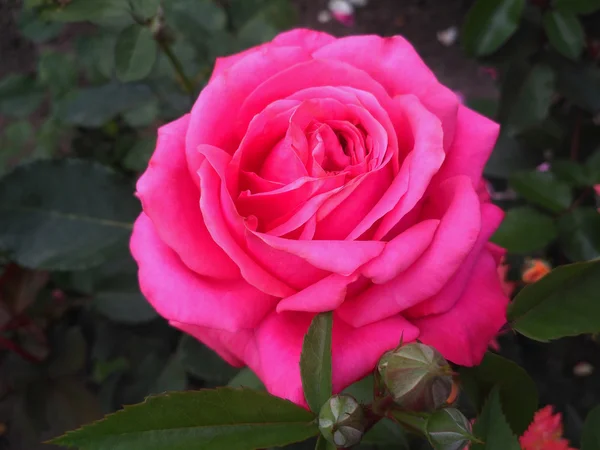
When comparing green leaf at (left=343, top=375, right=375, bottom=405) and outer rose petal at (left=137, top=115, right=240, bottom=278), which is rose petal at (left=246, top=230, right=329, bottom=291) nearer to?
outer rose petal at (left=137, top=115, right=240, bottom=278)

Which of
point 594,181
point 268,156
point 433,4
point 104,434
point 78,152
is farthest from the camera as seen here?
point 433,4

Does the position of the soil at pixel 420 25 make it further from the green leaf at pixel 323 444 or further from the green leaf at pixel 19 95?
the green leaf at pixel 323 444

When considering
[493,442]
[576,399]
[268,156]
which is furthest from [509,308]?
[576,399]

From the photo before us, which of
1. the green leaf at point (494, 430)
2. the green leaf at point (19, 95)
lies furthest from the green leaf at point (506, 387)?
the green leaf at point (19, 95)

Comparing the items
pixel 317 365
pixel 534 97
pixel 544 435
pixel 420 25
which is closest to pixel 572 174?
pixel 534 97

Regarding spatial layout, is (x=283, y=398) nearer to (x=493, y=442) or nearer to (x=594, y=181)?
(x=493, y=442)

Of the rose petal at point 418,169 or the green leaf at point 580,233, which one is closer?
the rose petal at point 418,169

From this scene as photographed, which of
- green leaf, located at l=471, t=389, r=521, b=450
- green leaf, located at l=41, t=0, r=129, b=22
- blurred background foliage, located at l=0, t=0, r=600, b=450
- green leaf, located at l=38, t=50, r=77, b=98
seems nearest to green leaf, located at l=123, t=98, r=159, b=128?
blurred background foliage, located at l=0, t=0, r=600, b=450
